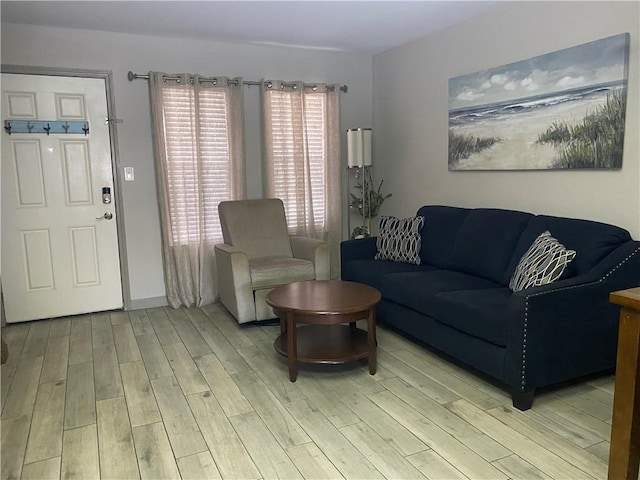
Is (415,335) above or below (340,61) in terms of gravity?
below

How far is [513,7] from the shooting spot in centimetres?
336

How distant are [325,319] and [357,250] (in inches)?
58.3

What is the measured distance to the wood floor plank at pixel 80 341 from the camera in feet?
10.5

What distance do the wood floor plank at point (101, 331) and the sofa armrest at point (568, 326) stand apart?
109 inches

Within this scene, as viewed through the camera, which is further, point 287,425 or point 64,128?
point 64,128

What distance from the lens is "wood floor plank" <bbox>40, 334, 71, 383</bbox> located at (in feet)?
9.54

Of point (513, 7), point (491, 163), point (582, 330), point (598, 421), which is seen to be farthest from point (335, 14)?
point (598, 421)

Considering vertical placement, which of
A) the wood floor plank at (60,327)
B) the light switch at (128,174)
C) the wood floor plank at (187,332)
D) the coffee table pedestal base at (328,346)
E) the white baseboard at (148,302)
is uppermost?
the light switch at (128,174)

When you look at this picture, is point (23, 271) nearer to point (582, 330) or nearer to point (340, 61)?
point (340, 61)

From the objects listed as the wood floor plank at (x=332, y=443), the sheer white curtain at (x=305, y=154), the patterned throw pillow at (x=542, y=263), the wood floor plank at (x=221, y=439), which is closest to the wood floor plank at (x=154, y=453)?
the wood floor plank at (x=221, y=439)

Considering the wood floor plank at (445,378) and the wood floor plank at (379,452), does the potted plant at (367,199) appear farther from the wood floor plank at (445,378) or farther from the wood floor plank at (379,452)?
the wood floor plank at (379,452)

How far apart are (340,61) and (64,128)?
2.68 m

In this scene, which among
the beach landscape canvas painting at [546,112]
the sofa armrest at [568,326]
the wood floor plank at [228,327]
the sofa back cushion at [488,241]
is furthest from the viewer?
the wood floor plank at [228,327]

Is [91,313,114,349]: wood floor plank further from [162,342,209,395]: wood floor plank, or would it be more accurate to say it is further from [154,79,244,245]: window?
[154,79,244,245]: window
